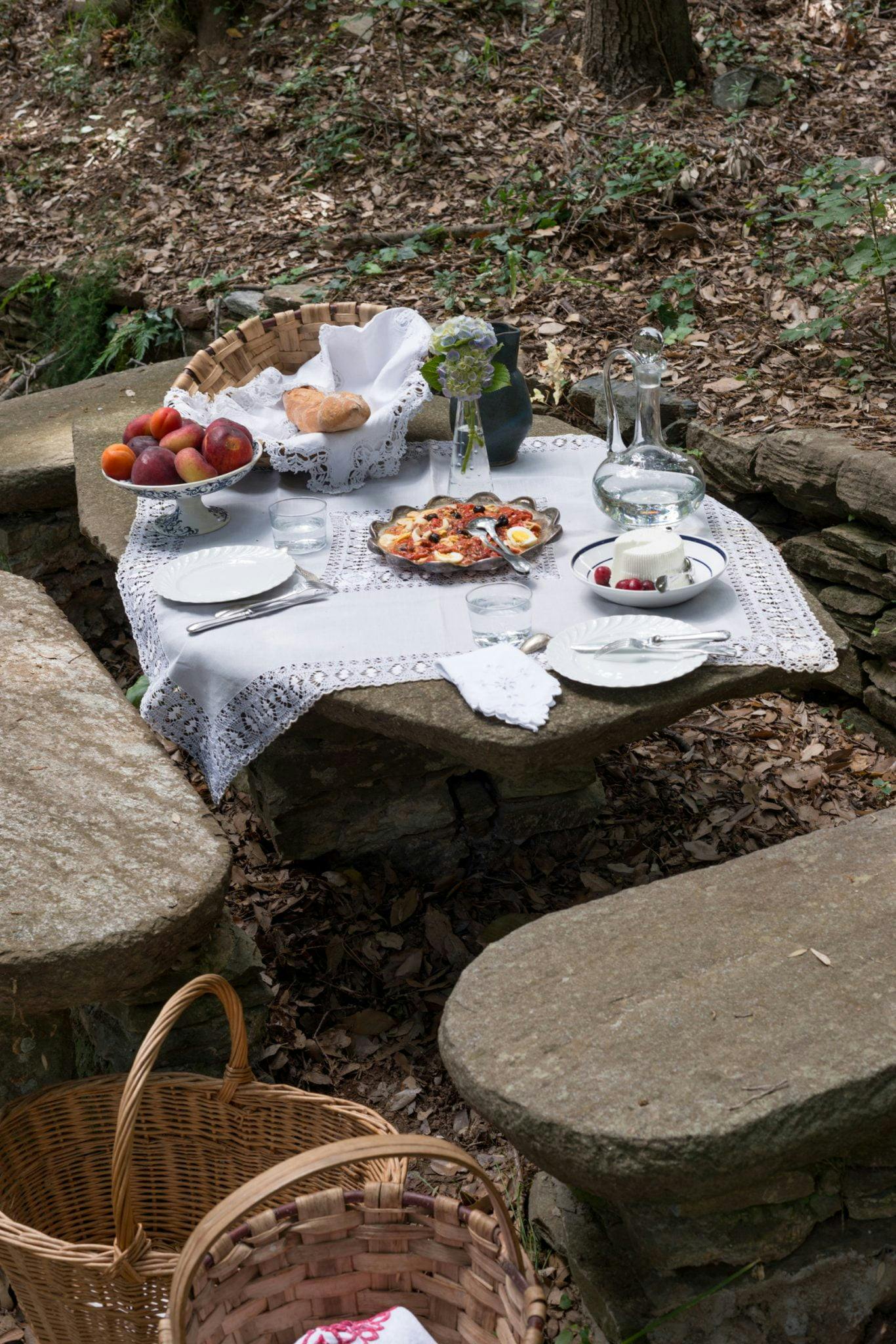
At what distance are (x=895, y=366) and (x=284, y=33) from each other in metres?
4.70

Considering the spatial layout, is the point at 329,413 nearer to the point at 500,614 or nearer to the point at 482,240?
the point at 500,614

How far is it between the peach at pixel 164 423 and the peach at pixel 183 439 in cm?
4

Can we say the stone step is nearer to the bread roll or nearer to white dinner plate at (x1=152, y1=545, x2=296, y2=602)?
the bread roll

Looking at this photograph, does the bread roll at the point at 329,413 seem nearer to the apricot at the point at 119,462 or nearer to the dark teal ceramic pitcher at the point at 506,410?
the dark teal ceramic pitcher at the point at 506,410

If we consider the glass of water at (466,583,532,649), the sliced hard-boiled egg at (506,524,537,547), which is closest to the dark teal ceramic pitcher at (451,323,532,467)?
the sliced hard-boiled egg at (506,524,537,547)

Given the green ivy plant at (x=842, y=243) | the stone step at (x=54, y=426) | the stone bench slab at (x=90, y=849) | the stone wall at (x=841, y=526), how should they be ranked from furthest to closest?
the stone step at (x=54, y=426) < the green ivy plant at (x=842, y=243) < the stone wall at (x=841, y=526) < the stone bench slab at (x=90, y=849)

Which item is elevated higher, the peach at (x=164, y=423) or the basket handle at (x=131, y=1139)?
the peach at (x=164, y=423)

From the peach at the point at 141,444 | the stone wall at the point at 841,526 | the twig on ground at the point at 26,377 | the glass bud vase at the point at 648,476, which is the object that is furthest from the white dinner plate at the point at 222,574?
the twig on ground at the point at 26,377

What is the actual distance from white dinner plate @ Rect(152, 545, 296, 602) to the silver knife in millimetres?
41

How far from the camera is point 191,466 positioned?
2.58 metres

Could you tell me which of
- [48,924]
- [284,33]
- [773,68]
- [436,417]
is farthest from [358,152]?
[48,924]

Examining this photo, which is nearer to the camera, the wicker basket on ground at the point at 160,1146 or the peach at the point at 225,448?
the wicker basket on ground at the point at 160,1146

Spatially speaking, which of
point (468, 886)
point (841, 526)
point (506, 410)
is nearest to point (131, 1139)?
point (468, 886)

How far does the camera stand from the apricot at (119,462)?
2586mm
